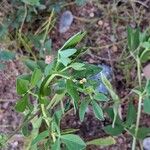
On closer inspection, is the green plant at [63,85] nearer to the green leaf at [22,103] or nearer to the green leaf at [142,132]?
the green leaf at [22,103]

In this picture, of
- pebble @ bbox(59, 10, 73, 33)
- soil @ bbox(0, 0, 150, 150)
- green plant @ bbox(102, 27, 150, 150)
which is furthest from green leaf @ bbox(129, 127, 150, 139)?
pebble @ bbox(59, 10, 73, 33)

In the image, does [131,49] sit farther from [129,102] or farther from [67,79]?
[67,79]

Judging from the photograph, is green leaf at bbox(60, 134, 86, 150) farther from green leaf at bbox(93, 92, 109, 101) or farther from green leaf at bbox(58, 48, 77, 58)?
green leaf at bbox(58, 48, 77, 58)

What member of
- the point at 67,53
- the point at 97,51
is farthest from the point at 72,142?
the point at 97,51

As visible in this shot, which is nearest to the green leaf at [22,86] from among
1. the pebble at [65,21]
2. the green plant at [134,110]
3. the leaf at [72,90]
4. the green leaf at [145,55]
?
the leaf at [72,90]

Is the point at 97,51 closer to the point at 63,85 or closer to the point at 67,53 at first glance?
the point at 63,85

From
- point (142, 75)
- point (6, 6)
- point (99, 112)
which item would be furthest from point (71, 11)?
point (99, 112)
